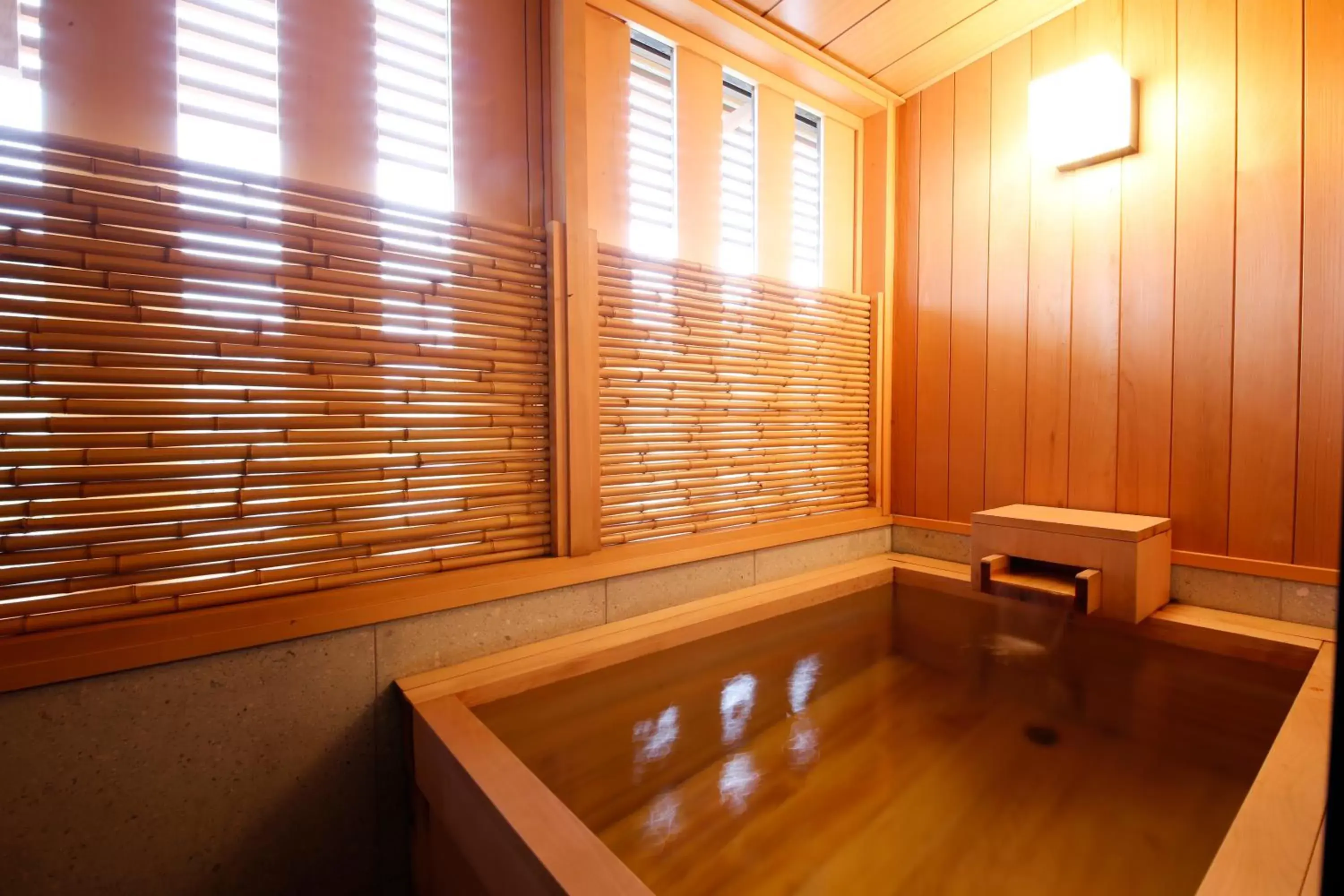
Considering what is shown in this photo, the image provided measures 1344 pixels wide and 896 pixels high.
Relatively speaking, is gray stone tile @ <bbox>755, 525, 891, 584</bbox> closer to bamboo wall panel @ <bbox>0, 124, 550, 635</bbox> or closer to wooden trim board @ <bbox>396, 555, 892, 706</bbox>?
wooden trim board @ <bbox>396, 555, 892, 706</bbox>

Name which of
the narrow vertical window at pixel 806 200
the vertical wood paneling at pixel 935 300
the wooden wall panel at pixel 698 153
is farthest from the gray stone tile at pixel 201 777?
the vertical wood paneling at pixel 935 300

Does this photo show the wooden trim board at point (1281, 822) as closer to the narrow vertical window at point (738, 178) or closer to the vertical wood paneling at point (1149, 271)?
the vertical wood paneling at point (1149, 271)

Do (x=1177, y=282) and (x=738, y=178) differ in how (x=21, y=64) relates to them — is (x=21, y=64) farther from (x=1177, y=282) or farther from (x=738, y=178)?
(x=1177, y=282)

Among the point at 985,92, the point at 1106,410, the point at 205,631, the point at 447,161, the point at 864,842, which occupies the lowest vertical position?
the point at 864,842

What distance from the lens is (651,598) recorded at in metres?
1.77

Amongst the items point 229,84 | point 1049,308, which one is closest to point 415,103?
point 229,84

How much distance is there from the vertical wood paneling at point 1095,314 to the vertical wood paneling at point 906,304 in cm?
56

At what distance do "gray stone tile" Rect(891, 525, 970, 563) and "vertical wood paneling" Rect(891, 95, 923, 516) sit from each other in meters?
0.08

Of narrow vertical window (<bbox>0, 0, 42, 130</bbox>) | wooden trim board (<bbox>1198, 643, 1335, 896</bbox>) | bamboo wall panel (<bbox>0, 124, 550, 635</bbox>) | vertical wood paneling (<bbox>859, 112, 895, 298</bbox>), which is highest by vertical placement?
vertical wood paneling (<bbox>859, 112, 895, 298</bbox>)

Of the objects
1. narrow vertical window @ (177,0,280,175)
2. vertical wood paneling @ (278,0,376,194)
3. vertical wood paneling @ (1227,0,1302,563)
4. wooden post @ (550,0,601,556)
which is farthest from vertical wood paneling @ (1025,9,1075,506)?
narrow vertical window @ (177,0,280,175)

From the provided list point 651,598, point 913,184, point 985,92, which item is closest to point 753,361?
point 651,598

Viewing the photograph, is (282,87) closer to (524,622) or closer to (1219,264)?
(524,622)

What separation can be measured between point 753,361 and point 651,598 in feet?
2.75

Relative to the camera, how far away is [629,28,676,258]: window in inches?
72.7
